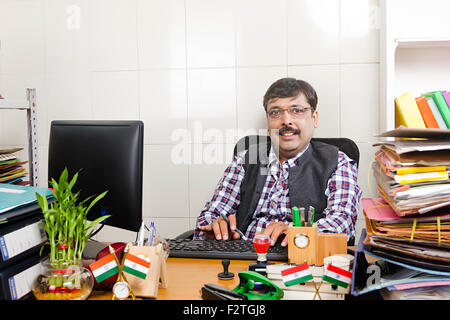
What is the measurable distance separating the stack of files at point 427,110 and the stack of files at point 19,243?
1.61 metres

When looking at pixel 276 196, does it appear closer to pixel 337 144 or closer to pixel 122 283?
pixel 337 144

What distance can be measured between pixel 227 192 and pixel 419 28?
1.21m

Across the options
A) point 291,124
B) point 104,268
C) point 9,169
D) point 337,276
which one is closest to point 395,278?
point 337,276

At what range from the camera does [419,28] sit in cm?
196

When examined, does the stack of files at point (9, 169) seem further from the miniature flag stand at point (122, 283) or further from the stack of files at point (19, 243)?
the miniature flag stand at point (122, 283)

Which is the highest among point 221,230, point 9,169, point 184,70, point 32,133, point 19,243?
point 184,70

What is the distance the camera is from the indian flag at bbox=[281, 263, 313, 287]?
88 cm

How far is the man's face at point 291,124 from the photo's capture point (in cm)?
204

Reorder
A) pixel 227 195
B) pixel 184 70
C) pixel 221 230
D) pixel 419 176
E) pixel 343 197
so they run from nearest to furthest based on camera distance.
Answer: pixel 419 176, pixel 221 230, pixel 343 197, pixel 227 195, pixel 184 70

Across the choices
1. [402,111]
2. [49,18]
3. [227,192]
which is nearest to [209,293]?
[227,192]

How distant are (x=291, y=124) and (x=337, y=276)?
1.24 meters

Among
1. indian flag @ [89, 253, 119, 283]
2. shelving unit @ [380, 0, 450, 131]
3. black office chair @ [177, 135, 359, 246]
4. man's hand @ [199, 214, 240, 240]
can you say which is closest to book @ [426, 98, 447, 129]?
shelving unit @ [380, 0, 450, 131]

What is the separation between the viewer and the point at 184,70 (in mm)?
2402

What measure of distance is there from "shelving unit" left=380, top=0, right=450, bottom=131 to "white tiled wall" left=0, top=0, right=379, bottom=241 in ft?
0.40
